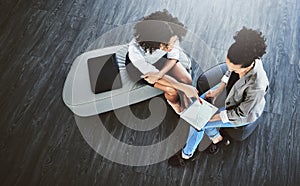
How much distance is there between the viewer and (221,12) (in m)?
2.92

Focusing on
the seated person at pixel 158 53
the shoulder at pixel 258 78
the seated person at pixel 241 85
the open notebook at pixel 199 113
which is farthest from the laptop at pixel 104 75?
the shoulder at pixel 258 78

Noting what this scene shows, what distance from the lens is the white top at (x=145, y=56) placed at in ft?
7.30

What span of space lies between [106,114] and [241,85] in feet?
3.15

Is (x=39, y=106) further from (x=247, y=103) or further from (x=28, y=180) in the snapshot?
(x=247, y=103)

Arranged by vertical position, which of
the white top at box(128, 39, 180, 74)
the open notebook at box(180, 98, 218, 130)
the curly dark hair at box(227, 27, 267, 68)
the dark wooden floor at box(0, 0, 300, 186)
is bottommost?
the dark wooden floor at box(0, 0, 300, 186)

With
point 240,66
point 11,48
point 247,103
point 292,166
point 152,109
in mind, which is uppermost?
point 240,66

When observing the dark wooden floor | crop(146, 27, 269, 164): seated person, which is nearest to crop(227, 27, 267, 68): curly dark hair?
crop(146, 27, 269, 164): seated person

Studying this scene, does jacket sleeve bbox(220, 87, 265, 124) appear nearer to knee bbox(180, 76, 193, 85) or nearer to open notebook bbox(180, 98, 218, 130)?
open notebook bbox(180, 98, 218, 130)

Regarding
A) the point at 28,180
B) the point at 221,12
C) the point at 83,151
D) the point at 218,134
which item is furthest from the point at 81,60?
the point at 221,12

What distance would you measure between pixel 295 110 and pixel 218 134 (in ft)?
1.91

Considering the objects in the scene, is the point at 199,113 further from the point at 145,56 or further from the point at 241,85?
the point at 145,56

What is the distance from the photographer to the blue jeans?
2.09 metres

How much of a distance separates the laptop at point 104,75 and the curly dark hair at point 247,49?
0.79m

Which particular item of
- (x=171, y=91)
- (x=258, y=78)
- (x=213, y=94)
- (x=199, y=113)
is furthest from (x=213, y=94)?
(x=258, y=78)
